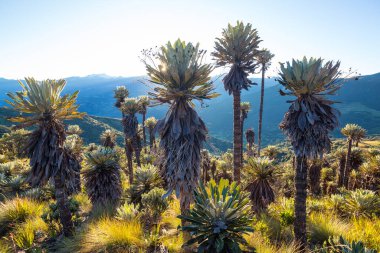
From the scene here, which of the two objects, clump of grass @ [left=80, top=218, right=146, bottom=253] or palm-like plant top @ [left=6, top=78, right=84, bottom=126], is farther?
palm-like plant top @ [left=6, top=78, right=84, bottom=126]

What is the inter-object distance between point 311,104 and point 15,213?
1526 centimetres

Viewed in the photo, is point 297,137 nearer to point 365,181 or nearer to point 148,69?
point 148,69

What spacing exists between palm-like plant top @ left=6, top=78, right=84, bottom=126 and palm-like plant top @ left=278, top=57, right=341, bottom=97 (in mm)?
9149

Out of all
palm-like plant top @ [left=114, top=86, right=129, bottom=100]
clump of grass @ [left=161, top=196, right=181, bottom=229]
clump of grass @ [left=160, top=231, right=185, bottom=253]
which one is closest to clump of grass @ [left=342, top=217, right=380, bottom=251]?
clump of grass @ [left=160, top=231, right=185, bottom=253]

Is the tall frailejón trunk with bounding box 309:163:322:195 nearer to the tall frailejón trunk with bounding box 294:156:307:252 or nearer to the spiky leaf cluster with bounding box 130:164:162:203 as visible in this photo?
the tall frailejón trunk with bounding box 294:156:307:252

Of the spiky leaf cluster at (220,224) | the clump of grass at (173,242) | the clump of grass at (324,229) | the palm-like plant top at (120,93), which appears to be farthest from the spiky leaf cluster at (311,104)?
the palm-like plant top at (120,93)

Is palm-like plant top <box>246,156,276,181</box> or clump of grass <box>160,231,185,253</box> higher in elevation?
palm-like plant top <box>246,156,276,181</box>

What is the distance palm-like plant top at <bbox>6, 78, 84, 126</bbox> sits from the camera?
943cm

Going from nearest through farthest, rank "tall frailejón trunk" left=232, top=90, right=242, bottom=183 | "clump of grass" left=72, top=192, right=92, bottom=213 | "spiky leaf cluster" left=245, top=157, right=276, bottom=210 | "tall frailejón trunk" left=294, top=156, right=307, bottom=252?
"tall frailejón trunk" left=294, top=156, right=307, bottom=252
"spiky leaf cluster" left=245, top=157, right=276, bottom=210
"tall frailejón trunk" left=232, top=90, right=242, bottom=183
"clump of grass" left=72, top=192, right=92, bottom=213

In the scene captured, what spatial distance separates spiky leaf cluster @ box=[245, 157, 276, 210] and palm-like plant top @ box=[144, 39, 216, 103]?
656cm

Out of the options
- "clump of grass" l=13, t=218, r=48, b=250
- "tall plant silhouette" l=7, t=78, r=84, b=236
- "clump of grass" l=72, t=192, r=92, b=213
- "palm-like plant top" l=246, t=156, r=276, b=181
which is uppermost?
"tall plant silhouette" l=7, t=78, r=84, b=236

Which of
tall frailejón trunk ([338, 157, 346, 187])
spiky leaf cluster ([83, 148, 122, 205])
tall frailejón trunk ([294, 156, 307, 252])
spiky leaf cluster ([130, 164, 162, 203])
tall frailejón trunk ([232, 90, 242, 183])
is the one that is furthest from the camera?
tall frailejón trunk ([338, 157, 346, 187])

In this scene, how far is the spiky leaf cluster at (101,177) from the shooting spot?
14.8m

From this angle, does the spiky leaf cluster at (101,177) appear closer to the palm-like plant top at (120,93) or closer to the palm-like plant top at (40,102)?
the palm-like plant top at (40,102)
